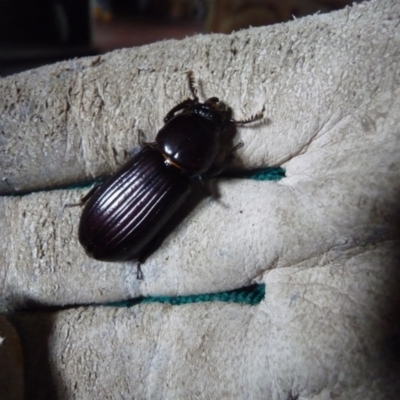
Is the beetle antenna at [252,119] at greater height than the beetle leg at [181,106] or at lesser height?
lesser

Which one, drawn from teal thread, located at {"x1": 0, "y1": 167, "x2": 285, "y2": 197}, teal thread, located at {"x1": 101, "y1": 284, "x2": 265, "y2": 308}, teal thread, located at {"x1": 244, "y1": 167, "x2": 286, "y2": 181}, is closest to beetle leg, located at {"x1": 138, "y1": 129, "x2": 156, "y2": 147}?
teal thread, located at {"x1": 0, "y1": 167, "x2": 285, "y2": 197}

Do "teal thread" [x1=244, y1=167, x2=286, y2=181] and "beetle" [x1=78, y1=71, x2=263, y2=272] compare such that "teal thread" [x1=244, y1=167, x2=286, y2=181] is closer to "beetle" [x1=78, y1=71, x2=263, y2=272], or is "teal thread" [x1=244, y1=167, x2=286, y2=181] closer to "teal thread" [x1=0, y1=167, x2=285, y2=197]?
"teal thread" [x1=0, y1=167, x2=285, y2=197]

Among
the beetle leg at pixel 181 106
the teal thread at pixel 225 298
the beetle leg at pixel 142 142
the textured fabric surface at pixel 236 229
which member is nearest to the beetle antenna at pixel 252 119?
the textured fabric surface at pixel 236 229

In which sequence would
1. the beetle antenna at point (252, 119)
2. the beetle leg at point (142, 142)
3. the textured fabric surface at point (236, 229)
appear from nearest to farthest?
the textured fabric surface at point (236, 229)
the beetle antenna at point (252, 119)
the beetle leg at point (142, 142)

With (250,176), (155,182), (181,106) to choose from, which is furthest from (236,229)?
(181,106)

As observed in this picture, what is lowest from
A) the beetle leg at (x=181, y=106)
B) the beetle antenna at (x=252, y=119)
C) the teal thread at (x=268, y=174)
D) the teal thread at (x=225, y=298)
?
the teal thread at (x=225, y=298)

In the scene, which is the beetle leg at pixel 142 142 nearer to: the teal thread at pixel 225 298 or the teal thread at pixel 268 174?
the teal thread at pixel 268 174

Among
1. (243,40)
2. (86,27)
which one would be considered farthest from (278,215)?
(86,27)
